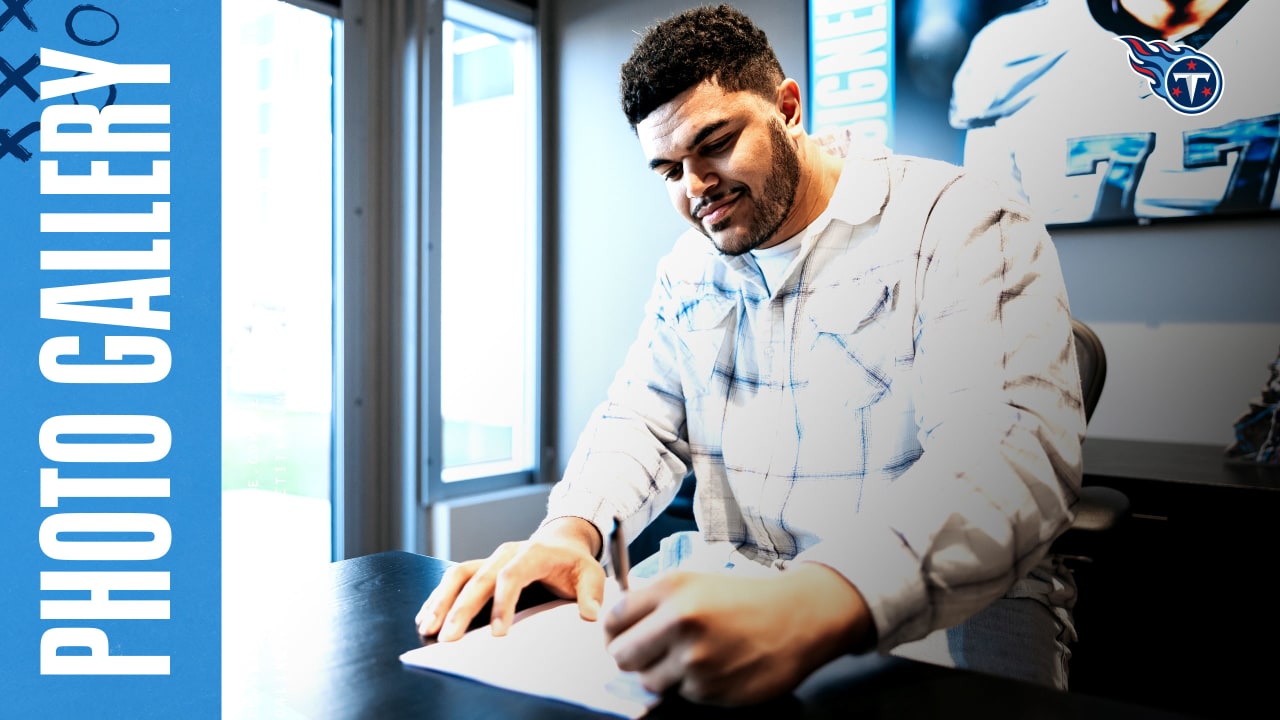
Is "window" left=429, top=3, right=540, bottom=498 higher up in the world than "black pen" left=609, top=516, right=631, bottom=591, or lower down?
higher up

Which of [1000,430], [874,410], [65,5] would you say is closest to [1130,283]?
[874,410]

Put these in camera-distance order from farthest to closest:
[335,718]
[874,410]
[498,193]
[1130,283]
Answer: [498,193] < [1130,283] < [874,410] < [335,718]

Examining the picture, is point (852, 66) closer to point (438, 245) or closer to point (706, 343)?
point (438, 245)

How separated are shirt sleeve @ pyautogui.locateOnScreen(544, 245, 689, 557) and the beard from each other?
0.18 m

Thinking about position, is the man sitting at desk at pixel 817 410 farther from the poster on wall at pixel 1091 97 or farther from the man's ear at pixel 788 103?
the poster on wall at pixel 1091 97

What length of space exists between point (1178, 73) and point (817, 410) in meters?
1.62

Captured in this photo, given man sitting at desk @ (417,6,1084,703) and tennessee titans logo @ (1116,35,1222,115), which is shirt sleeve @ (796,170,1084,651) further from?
tennessee titans logo @ (1116,35,1222,115)

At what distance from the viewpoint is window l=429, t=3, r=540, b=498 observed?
3.16 metres

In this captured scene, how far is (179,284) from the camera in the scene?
1.98 m

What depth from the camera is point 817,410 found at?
1195mm

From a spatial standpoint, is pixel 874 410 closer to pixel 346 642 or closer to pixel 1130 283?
pixel 346 642

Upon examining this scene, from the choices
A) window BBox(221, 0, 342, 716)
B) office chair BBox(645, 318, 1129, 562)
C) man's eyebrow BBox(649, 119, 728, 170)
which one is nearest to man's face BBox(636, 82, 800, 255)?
man's eyebrow BBox(649, 119, 728, 170)

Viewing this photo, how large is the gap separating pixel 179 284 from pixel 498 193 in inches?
59.7

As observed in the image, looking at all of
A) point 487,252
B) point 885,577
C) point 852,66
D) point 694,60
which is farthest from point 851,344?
point 487,252
